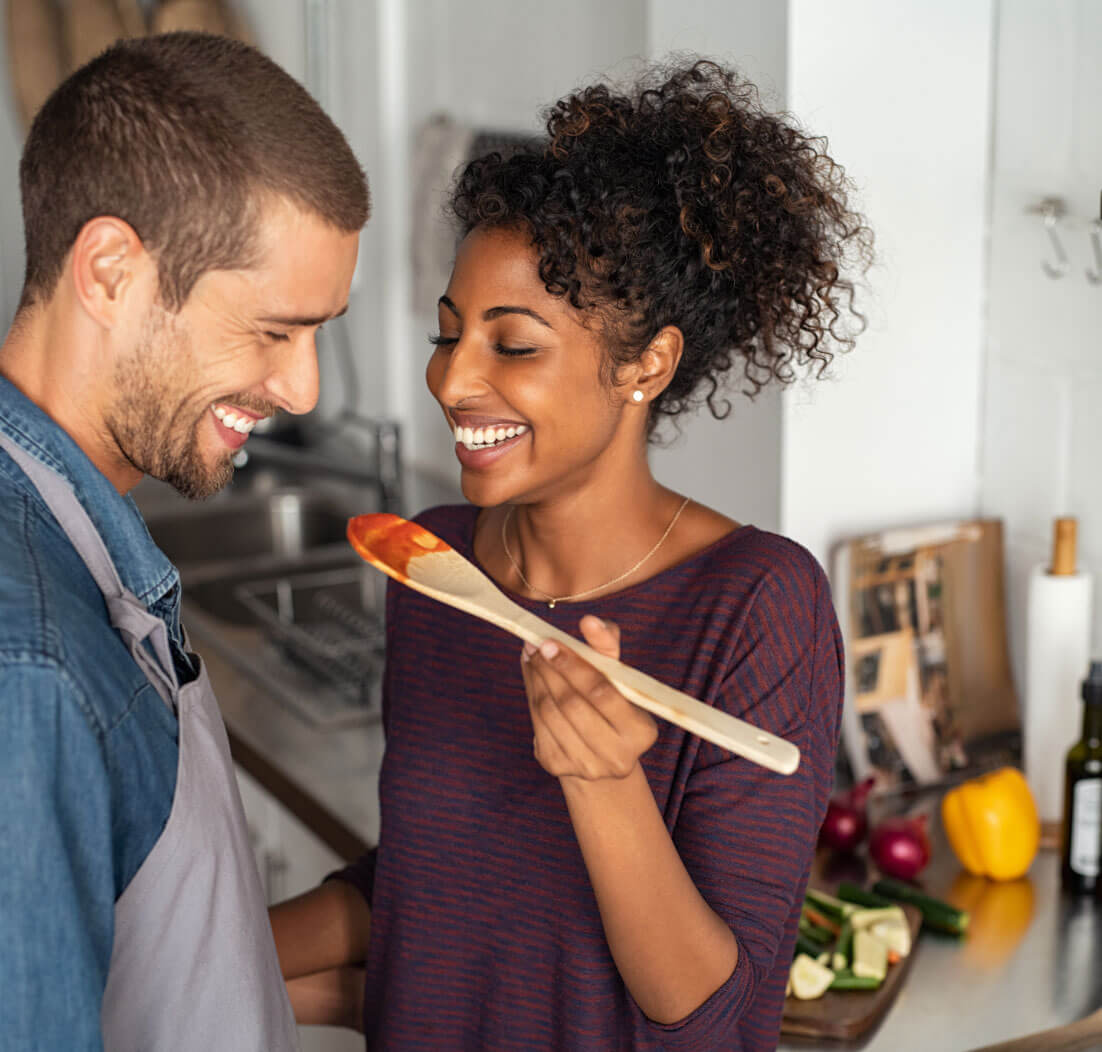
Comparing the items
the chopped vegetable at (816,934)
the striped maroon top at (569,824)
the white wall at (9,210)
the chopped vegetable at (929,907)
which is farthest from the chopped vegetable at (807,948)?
the white wall at (9,210)

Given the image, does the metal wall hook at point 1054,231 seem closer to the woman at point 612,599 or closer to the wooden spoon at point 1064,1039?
the woman at point 612,599

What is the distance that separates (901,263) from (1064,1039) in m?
0.86

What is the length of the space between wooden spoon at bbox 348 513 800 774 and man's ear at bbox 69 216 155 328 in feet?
0.82

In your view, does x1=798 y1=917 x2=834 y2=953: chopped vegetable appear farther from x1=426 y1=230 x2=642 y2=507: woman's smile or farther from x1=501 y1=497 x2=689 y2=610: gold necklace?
x1=426 y1=230 x2=642 y2=507: woman's smile

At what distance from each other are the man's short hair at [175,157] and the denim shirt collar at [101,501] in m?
0.07

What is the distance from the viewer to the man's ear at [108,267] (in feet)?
2.45

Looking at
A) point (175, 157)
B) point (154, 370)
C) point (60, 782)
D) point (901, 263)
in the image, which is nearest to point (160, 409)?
point (154, 370)

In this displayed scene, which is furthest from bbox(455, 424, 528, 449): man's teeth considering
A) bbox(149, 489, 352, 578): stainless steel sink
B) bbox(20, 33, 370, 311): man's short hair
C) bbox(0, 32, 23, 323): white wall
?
bbox(0, 32, 23, 323): white wall

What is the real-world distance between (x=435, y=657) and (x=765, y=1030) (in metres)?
0.40

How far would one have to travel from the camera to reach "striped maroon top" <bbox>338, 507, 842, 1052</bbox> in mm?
951

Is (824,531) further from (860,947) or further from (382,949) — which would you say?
(382,949)

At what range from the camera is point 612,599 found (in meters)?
1.07

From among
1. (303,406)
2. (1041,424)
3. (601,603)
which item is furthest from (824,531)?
(303,406)

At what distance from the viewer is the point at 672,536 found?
1.10m
